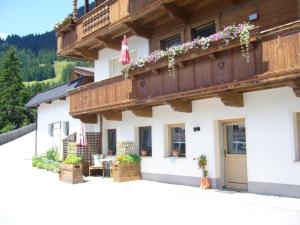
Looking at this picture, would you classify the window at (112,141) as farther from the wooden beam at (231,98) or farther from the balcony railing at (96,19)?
the wooden beam at (231,98)

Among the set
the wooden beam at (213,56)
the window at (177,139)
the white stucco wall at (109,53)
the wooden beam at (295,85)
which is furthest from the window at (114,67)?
the wooden beam at (295,85)

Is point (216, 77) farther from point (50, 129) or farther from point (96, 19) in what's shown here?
point (50, 129)

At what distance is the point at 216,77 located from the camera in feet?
38.3

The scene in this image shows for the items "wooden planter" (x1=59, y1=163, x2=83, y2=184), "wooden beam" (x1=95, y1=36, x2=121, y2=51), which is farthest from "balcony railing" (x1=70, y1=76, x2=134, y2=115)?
"wooden planter" (x1=59, y1=163, x2=83, y2=184)

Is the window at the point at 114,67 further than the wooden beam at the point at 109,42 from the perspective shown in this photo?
Yes

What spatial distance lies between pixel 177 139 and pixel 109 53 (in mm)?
6692

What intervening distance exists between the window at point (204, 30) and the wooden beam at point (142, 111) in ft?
11.9

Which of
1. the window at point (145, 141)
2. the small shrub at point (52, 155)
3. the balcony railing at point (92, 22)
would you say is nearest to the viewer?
the balcony railing at point (92, 22)

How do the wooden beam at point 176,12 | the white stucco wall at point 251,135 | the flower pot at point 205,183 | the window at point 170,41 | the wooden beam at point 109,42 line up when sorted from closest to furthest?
1. the white stucco wall at point 251,135
2. the flower pot at point 205,183
3. the wooden beam at point 176,12
4. the window at point 170,41
5. the wooden beam at point 109,42

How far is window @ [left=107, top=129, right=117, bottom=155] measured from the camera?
19.7 metres

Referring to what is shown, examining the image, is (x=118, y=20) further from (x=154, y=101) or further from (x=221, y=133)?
(x=221, y=133)

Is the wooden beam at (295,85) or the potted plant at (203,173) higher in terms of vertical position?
the wooden beam at (295,85)

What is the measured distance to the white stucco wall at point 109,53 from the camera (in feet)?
56.6

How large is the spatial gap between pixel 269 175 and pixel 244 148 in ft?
5.45
